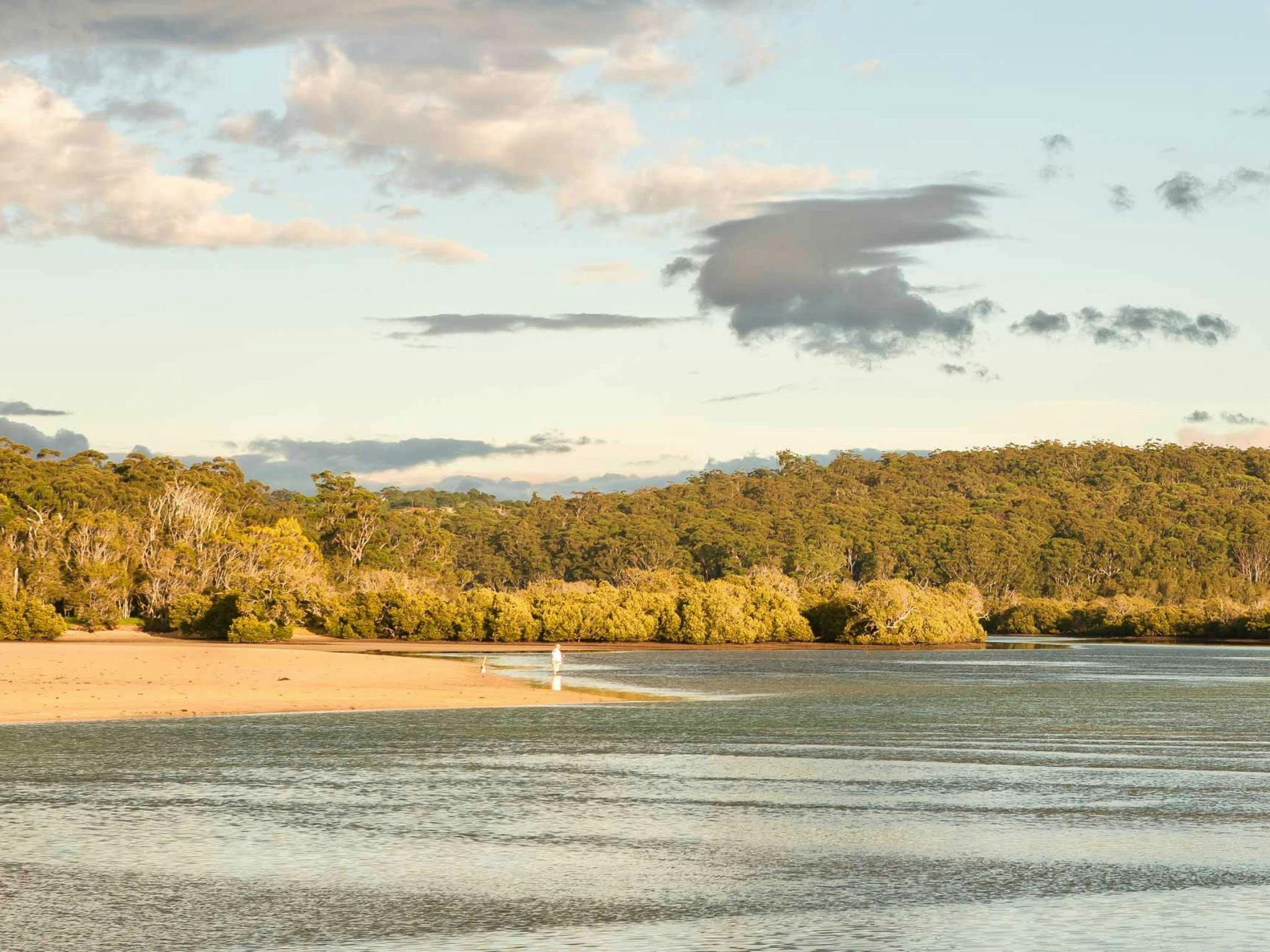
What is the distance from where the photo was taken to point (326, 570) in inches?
4951

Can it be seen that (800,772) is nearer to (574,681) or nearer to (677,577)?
(574,681)

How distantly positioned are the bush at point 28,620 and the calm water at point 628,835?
52.3m

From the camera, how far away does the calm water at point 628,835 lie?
48.9 ft

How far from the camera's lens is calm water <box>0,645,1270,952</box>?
14.9 meters

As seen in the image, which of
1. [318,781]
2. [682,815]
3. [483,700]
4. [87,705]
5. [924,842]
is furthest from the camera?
[483,700]

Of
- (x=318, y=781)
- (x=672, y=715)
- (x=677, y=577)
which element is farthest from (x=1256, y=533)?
(x=318, y=781)

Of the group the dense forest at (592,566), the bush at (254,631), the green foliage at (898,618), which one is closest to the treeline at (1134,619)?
the dense forest at (592,566)

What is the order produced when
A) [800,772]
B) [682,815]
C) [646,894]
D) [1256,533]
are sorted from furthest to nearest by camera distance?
[1256,533], [800,772], [682,815], [646,894]

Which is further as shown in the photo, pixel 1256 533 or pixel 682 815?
pixel 1256 533

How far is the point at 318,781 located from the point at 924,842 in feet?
36.7

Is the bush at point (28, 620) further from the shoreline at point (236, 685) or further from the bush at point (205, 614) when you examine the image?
the bush at point (205, 614)

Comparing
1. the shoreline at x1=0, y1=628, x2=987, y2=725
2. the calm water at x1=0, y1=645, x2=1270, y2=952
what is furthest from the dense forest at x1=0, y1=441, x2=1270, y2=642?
the calm water at x1=0, y1=645, x2=1270, y2=952

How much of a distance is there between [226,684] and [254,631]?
45440mm

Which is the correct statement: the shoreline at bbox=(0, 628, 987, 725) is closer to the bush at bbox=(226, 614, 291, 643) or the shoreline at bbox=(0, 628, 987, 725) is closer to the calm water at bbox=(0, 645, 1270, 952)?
the calm water at bbox=(0, 645, 1270, 952)
